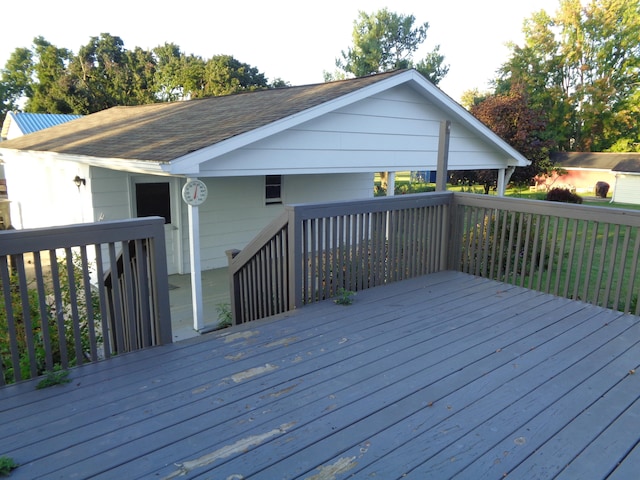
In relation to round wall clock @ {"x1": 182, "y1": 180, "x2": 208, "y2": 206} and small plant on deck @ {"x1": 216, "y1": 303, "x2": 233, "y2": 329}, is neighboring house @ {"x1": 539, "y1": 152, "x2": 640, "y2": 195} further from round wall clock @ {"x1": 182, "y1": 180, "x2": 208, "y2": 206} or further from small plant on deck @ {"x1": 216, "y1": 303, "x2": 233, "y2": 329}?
round wall clock @ {"x1": 182, "y1": 180, "x2": 208, "y2": 206}

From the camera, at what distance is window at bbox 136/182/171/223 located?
26.5 ft

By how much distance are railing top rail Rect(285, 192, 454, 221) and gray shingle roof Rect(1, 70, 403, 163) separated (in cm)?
206

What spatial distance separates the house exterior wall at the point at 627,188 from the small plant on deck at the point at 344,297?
89.8ft

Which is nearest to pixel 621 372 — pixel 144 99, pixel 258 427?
pixel 258 427

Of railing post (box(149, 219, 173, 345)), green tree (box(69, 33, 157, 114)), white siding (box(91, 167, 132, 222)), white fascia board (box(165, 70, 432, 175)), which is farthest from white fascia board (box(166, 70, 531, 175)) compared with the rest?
green tree (box(69, 33, 157, 114))

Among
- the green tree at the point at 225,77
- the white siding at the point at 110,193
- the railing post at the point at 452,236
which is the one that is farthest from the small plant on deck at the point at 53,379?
the green tree at the point at 225,77

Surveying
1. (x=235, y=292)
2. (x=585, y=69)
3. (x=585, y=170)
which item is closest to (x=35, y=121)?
(x=235, y=292)

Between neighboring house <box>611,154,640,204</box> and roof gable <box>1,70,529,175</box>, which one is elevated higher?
roof gable <box>1,70,529,175</box>

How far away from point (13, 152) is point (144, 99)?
3344 cm

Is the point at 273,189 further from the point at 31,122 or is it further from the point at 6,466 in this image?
the point at 31,122

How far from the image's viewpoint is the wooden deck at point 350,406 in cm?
196

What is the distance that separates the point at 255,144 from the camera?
6.16m

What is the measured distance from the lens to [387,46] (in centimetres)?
3725

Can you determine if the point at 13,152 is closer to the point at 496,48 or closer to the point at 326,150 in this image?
the point at 326,150
